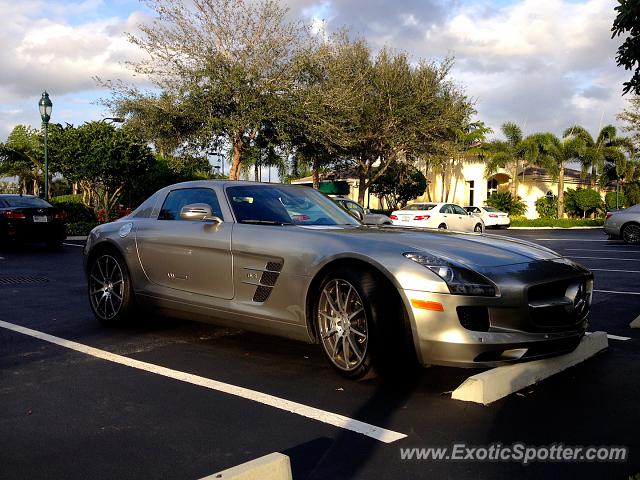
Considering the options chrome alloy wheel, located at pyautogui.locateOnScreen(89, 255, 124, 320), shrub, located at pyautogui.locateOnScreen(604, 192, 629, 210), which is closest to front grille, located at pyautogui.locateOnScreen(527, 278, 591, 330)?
chrome alloy wheel, located at pyautogui.locateOnScreen(89, 255, 124, 320)

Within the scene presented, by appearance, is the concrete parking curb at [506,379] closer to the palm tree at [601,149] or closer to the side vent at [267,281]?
the side vent at [267,281]

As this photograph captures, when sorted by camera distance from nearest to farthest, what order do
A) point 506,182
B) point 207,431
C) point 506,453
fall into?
point 506,453, point 207,431, point 506,182

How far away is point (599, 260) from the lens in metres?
14.7

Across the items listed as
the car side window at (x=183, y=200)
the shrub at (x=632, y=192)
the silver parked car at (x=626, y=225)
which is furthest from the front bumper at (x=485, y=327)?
the shrub at (x=632, y=192)

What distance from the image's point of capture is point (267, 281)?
16.3 feet

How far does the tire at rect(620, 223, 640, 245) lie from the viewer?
68.5 ft

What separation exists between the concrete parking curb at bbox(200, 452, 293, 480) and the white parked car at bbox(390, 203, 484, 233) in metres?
22.4

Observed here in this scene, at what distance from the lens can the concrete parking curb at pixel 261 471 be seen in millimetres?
2436

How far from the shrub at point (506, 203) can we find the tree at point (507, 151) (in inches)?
69.6

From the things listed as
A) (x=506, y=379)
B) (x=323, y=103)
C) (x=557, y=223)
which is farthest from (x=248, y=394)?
(x=557, y=223)

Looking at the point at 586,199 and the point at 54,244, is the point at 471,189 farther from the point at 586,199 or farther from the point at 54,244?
the point at 54,244

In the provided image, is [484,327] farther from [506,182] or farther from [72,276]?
[506,182]

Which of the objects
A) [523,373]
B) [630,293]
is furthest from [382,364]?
[630,293]

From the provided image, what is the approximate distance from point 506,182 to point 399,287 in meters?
45.8
